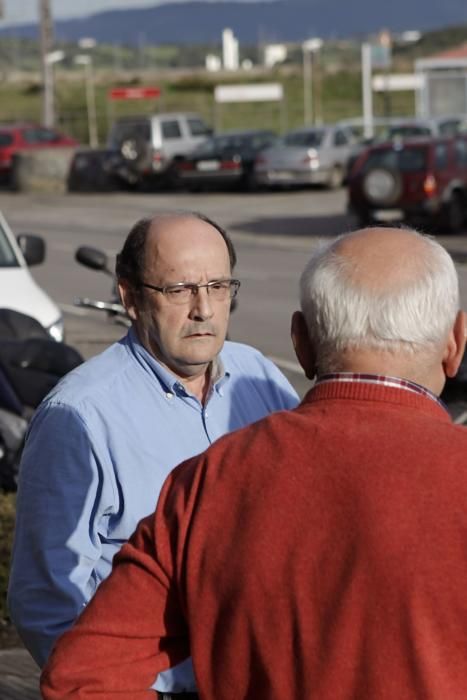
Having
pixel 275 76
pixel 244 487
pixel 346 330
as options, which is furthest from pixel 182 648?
pixel 275 76

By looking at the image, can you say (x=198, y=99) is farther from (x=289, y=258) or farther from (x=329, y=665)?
(x=329, y=665)

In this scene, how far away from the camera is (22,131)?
4381cm

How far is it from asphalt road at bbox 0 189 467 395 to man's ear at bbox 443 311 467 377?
4459 millimetres

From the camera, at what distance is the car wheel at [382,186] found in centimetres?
2520

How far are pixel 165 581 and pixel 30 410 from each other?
5553 mm

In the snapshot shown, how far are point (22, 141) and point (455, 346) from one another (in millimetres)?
41789

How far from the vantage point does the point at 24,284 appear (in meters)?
10.3

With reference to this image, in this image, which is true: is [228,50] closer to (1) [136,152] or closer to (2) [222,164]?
(1) [136,152]

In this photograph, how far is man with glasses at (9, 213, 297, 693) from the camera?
11.1 feet

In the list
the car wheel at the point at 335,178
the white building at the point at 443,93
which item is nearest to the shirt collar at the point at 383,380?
the car wheel at the point at 335,178

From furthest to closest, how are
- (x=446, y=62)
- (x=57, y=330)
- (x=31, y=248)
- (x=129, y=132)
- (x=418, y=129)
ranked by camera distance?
1. (x=446, y=62)
2. (x=129, y=132)
3. (x=418, y=129)
4. (x=31, y=248)
5. (x=57, y=330)

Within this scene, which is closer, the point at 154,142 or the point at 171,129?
the point at 154,142

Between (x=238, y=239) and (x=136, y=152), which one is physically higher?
(x=136, y=152)

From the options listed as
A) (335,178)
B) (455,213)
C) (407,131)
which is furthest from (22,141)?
(455,213)
